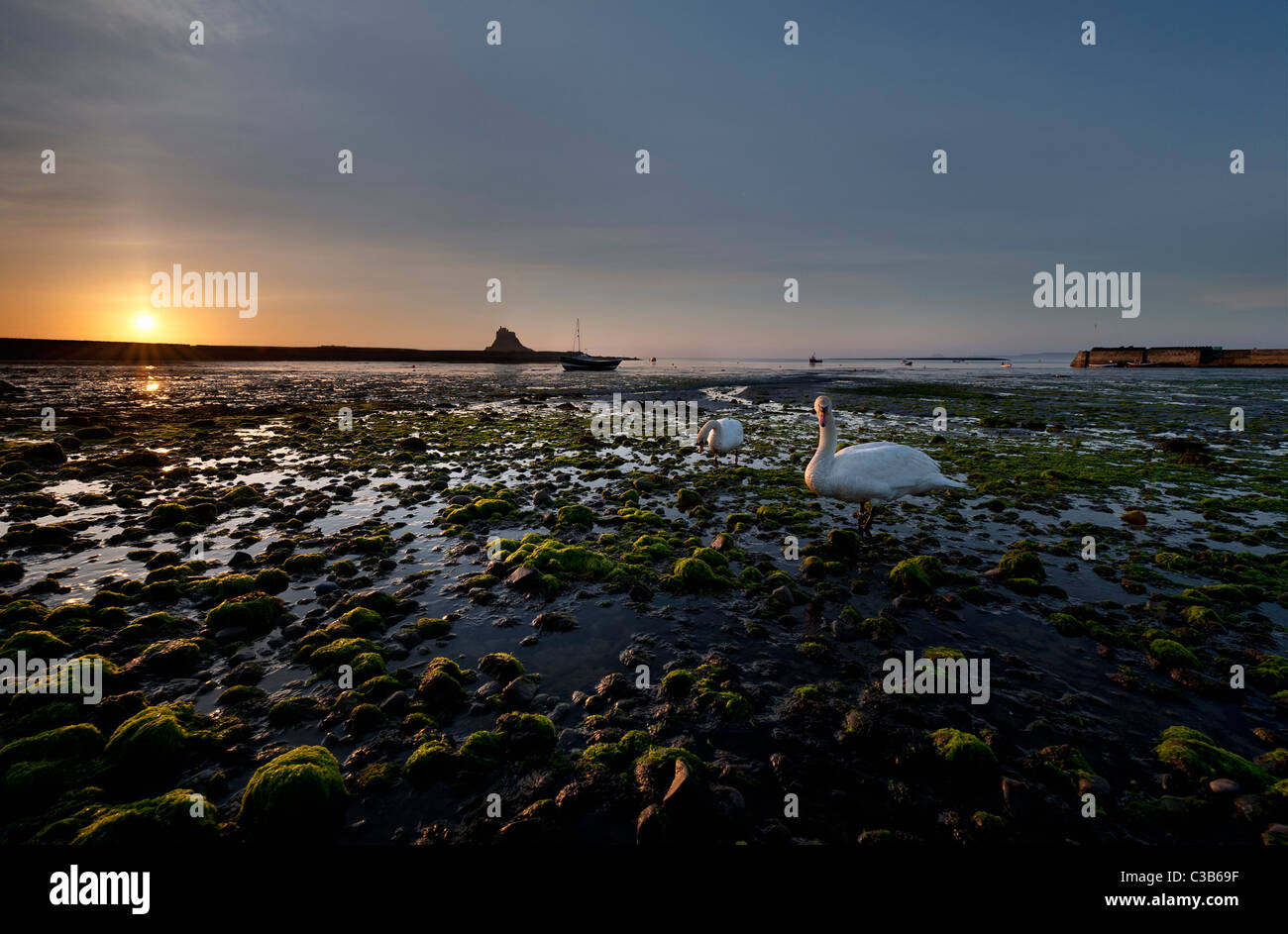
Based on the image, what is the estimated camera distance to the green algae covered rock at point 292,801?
3387mm

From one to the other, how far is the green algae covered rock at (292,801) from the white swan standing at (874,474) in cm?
790

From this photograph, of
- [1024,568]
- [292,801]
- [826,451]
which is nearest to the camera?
[292,801]

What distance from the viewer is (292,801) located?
11.4 feet

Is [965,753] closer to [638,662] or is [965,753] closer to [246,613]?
[638,662]

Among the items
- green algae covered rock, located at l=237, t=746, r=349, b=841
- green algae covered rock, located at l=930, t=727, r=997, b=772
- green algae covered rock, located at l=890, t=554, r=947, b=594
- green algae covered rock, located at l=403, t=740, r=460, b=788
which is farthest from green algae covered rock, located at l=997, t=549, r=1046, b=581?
green algae covered rock, located at l=237, t=746, r=349, b=841

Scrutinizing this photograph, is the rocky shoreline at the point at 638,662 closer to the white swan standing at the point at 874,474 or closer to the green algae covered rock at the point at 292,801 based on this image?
the green algae covered rock at the point at 292,801

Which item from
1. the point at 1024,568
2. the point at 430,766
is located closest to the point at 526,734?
the point at 430,766

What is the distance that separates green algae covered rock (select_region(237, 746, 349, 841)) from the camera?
11.1 feet

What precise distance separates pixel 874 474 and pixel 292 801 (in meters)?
8.77

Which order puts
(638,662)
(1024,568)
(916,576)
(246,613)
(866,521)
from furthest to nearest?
(866,521), (1024,568), (916,576), (246,613), (638,662)

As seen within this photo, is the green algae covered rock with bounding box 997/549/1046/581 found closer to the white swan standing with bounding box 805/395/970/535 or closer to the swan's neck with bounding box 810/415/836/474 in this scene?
the white swan standing with bounding box 805/395/970/535

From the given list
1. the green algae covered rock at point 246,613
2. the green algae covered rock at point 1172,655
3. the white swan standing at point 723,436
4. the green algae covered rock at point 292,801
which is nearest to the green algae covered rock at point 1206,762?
the green algae covered rock at point 1172,655

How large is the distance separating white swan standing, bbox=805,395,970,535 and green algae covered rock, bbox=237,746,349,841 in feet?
25.9
